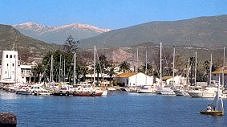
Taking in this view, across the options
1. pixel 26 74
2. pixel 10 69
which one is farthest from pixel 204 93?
pixel 26 74

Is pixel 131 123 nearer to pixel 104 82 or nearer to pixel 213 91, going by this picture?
pixel 213 91

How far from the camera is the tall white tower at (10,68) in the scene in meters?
160

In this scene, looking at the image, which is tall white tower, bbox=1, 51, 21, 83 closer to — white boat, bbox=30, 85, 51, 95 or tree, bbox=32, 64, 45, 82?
tree, bbox=32, 64, 45, 82

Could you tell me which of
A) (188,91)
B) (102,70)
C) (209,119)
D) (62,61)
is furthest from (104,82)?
(209,119)

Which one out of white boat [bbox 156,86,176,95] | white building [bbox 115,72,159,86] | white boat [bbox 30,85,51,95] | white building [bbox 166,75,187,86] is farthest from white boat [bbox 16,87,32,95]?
white building [bbox 166,75,187,86]

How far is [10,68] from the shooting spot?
162375 mm

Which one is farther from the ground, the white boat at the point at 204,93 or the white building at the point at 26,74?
the white building at the point at 26,74

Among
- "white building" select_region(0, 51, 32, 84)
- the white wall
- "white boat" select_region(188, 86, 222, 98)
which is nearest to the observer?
"white boat" select_region(188, 86, 222, 98)

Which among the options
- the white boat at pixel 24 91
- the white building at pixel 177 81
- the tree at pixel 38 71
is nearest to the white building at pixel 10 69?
the tree at pixel 38 71

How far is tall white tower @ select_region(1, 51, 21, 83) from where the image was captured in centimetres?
16025

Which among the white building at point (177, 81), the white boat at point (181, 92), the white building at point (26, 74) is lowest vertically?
the white boat at point (181, 92)

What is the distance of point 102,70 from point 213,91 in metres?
53.0

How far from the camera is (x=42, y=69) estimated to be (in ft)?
488

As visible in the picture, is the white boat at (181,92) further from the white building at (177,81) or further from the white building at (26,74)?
the white building at (26,74)
